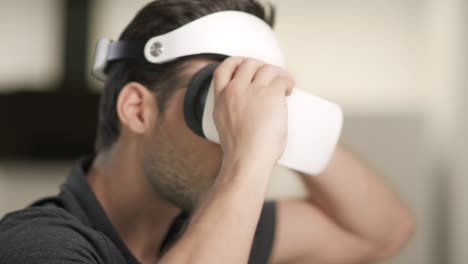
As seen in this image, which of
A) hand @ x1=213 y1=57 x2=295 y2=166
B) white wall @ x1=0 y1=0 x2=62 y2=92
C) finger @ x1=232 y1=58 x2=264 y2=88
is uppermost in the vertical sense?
finger @ x1=232 y1=58 x2=264 y2=88

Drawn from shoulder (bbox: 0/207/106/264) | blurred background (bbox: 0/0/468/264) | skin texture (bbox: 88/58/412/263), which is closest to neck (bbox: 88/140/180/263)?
skin texture (bbox: 88/58/412/263)

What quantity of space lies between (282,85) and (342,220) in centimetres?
59

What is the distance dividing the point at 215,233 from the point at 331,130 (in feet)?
1.16

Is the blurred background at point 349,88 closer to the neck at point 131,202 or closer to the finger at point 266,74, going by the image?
the neck at point 131,202

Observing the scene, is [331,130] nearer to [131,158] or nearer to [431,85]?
[131,158]

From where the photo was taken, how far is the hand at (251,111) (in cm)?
91

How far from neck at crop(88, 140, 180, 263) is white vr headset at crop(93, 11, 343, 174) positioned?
0.20 m

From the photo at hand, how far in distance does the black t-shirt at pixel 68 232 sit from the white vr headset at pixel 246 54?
9.4 inches

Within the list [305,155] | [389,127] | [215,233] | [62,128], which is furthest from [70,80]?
[215,233]

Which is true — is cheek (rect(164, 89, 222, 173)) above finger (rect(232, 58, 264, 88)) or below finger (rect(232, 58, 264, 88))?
below

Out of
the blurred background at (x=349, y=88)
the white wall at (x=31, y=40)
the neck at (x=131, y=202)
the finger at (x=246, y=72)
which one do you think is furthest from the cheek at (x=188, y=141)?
the white wall at (x=31, y=40)

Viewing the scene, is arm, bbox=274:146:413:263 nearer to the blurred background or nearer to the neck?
the neck

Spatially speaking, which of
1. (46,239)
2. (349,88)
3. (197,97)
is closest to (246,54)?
(197,97)

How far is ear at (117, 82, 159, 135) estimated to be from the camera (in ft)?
4.08
